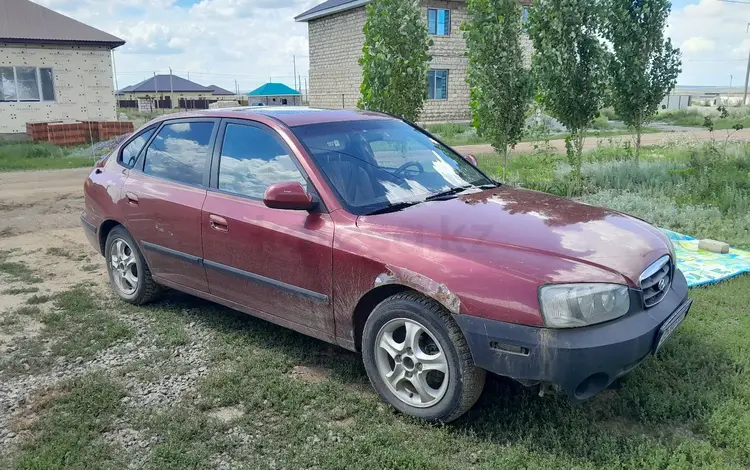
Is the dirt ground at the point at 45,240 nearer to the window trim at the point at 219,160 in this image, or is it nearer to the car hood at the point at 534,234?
the window trim at the point at 219,160

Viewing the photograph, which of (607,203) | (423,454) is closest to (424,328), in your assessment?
(423,454)

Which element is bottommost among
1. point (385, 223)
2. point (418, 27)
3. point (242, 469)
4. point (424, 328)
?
point (242, 469)

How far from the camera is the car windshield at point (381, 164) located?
155 inches

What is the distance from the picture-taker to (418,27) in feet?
32.5

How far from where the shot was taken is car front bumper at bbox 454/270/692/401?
2.96m

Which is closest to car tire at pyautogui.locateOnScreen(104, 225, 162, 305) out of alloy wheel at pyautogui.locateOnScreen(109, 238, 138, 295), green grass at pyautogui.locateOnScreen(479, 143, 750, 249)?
alloy wheel at pyautogui.locateOnScreen(109, 238, 138, 295)

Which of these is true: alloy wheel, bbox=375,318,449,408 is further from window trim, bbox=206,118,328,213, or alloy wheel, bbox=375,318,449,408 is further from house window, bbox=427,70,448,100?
house window, bbox=427,70,448,100

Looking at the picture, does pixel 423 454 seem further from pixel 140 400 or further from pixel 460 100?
pixel 460 100

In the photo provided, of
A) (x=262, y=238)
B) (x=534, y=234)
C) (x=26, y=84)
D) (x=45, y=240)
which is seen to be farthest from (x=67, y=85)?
(x=534, y=234)

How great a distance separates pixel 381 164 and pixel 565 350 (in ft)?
6.12

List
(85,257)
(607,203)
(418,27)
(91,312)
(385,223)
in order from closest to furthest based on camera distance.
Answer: (385,223)
(91,312)
(85,257)
(607,203)
(418,27)

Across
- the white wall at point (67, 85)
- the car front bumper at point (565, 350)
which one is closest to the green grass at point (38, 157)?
the white wall at point (67, 85)

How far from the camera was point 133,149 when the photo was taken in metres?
5.48

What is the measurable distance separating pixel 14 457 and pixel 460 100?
29583 millimetres
